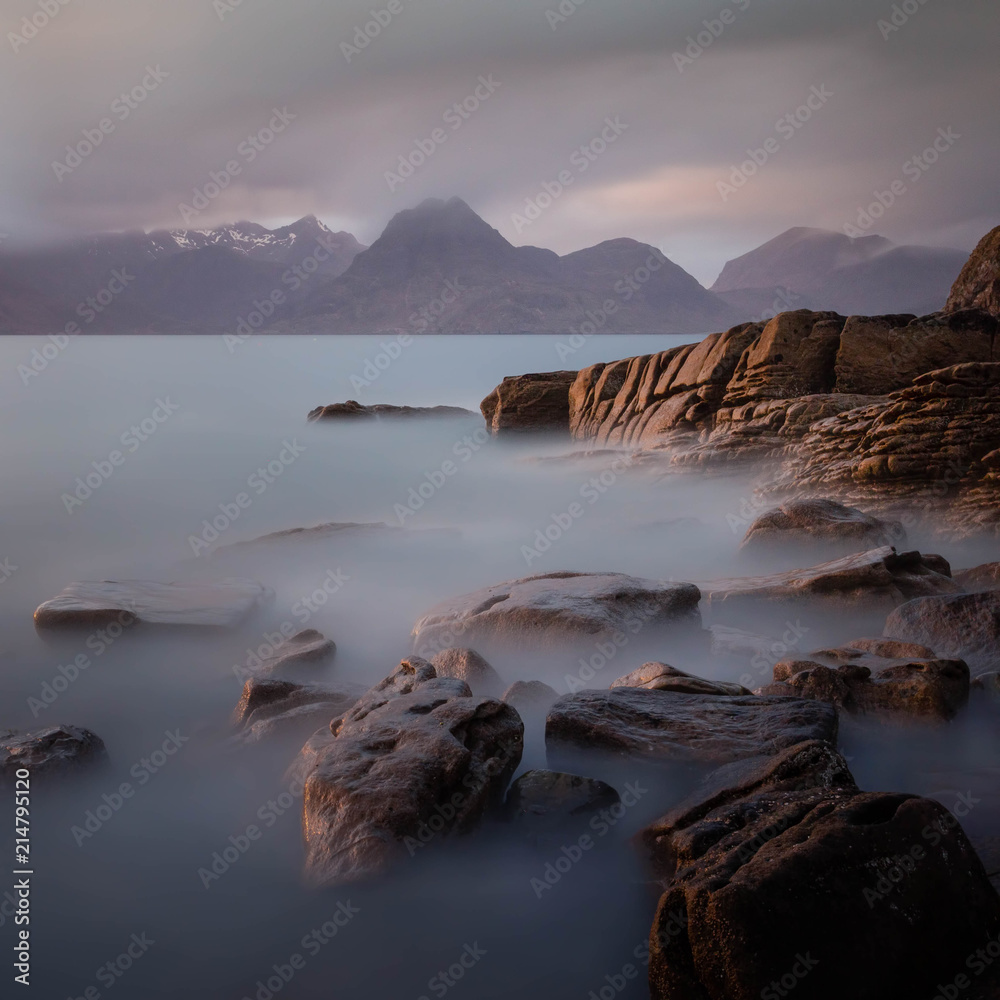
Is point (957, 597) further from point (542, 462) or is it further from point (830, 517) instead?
point (542, 462)

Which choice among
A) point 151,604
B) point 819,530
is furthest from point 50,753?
point 819,530

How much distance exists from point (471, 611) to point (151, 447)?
20.7 metres

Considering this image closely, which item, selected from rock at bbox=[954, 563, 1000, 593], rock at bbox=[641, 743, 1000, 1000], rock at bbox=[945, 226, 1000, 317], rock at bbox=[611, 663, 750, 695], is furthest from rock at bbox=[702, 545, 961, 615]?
rock at bbox=[945, 226, 1000, 317]

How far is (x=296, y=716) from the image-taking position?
21.0 ft

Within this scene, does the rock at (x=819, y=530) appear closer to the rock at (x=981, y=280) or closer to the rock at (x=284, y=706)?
the rock at (x=284, y=706)

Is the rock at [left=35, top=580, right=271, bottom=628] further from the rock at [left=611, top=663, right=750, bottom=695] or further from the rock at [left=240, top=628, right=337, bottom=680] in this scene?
the rock at [left=611, top=663, right=750, bottom=695]

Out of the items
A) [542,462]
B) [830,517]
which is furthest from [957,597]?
[542,462]

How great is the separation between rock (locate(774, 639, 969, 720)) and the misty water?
176 millimetres

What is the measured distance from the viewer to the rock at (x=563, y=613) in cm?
745

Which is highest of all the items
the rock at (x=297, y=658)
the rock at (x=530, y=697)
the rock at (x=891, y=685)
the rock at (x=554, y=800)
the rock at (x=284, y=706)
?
the rock at (x=297, y=658)

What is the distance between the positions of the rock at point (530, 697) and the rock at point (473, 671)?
0.42 metres

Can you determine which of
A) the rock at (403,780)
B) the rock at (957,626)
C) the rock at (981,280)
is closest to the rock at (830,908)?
the rock at (403,780)

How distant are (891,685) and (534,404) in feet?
66.5

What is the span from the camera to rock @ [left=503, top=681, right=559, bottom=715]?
20.3 ft
